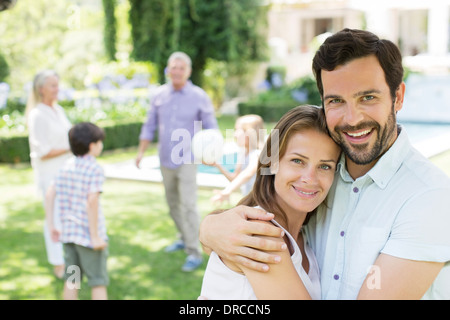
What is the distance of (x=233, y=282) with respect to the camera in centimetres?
164

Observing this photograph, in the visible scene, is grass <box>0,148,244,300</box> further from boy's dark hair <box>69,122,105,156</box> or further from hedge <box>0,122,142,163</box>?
hedge <box>0,122,142,163</box>

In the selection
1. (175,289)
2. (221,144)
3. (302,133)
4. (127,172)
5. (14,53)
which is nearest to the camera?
(302,133)

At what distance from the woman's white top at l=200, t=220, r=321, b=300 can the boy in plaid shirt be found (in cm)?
219

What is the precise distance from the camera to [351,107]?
165cm

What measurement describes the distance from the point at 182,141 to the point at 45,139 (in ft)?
4.17

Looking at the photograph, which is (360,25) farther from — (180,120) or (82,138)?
(82,138)

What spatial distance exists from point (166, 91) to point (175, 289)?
2005 millimetres

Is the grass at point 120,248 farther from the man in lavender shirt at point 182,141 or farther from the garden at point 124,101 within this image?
the man in lavender shirt at point 182,141

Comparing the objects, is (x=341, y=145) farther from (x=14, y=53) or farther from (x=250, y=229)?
(x=14, y=53)

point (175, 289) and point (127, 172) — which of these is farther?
point (127, 172)

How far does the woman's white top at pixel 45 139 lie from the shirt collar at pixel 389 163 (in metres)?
3.56

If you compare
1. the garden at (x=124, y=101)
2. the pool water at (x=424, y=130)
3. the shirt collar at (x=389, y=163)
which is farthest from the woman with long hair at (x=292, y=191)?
the pool water at (x=424, y=130)

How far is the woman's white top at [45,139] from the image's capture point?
4586 mm
